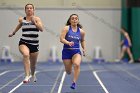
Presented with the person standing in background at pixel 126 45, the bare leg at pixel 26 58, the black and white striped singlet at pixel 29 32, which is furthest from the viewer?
the person standing in background at pixel 126 45

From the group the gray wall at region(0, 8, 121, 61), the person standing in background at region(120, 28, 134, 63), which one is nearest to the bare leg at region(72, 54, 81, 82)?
the person standing in background at region(120, 28, 134, 63)

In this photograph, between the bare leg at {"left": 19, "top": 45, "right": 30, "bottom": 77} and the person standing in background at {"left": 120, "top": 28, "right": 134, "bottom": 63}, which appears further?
the person standing in background at {"left": 120, "top": 28, "right": 134, "bottom": 63}

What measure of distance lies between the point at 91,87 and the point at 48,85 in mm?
A: 1285

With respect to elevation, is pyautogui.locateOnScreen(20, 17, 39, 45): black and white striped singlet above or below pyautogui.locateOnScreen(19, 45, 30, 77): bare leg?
above

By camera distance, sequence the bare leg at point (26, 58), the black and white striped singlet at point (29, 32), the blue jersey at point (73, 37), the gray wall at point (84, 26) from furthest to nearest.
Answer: the gray wall at point (84, 26)
the blue jersey at point (73, 37)
the black and white striped singlet at point (29, 32)
the bare leg at point (26, 58)

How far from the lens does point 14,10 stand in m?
23.9

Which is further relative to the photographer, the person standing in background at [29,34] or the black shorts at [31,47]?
the black shorts at [31,47]

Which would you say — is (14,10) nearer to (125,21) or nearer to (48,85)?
(125,21)

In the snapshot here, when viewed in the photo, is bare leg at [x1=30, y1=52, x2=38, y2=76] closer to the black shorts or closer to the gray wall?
the black shorts

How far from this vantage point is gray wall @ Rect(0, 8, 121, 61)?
79.3 ft

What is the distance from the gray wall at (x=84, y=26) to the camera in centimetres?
2416

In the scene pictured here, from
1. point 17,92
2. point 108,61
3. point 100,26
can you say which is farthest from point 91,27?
point 17,92

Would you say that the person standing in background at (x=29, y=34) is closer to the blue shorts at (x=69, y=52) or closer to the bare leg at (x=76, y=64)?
the blue shorts at (x=69, y=52)

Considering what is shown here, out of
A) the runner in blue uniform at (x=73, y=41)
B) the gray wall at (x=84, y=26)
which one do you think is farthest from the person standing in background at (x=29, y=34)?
the gray wall at (x=84, y=26)
